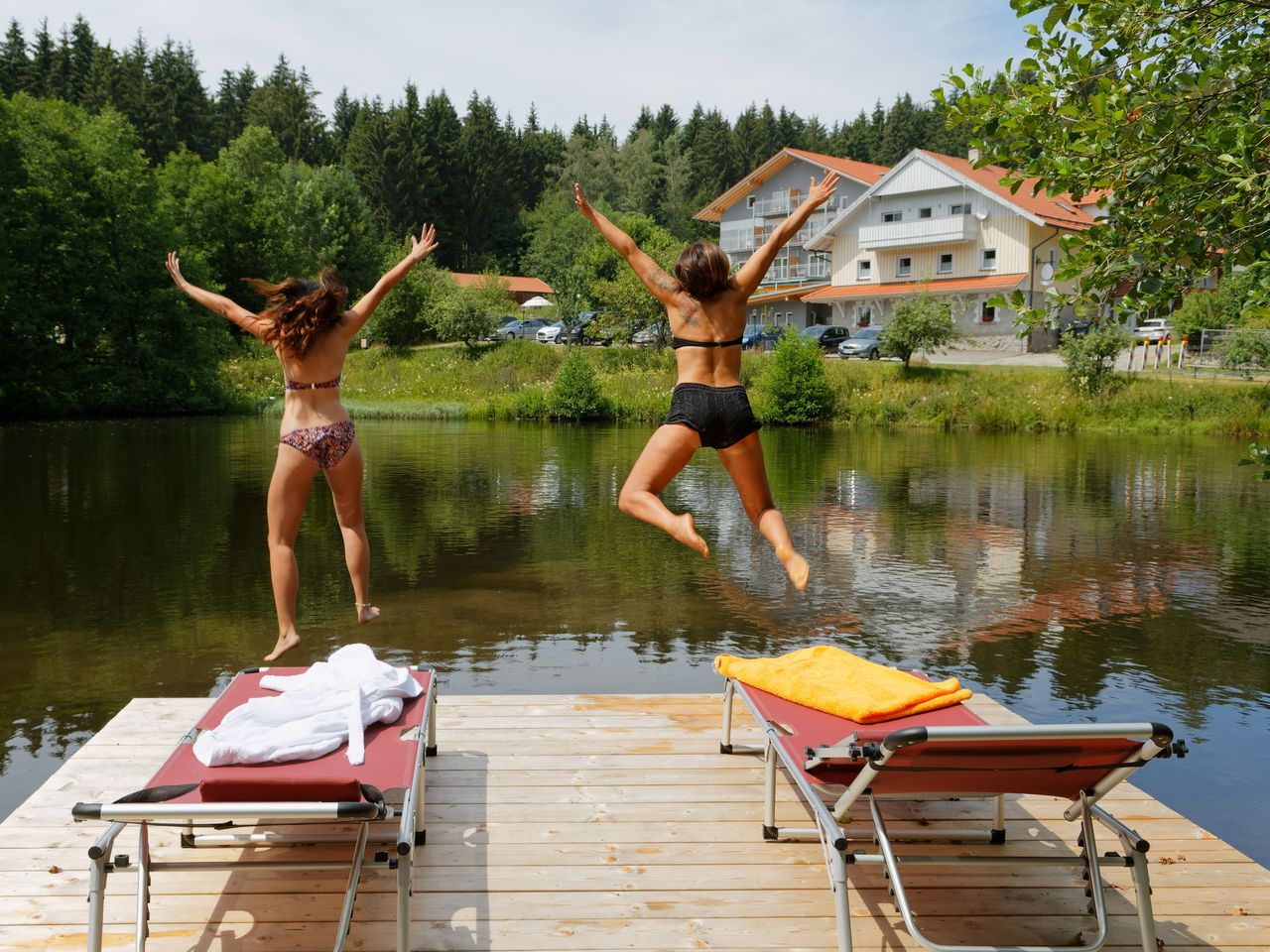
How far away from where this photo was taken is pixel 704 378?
17.2ft

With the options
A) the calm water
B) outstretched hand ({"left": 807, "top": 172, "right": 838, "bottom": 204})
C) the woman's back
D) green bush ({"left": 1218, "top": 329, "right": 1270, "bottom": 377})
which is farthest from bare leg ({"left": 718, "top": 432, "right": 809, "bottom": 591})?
green bush ({"left": 1218, "top": 329, "right": 1270, "bottom": 377})

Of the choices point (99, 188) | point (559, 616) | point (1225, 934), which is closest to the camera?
point (1225, 934)

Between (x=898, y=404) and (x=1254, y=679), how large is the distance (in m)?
29.3

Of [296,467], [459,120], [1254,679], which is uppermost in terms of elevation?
[459,120]

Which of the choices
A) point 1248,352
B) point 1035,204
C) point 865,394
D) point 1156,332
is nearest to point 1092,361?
point 1248,352

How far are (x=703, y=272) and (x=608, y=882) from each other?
2.88 metres

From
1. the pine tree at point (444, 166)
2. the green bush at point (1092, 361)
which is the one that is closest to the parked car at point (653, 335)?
the green bush at point (1092, 361)

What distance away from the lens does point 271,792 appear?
3.94 meters

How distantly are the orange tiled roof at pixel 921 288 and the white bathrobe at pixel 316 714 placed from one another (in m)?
45.3

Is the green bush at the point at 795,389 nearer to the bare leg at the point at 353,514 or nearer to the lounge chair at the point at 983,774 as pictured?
the bare leg at the point at 353,514

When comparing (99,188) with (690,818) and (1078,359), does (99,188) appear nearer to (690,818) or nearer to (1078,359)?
(1078,359)

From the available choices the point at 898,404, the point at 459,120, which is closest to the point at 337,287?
the point at 898,404

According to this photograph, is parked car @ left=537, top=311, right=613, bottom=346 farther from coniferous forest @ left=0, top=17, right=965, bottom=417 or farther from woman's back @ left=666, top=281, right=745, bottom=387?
woman's back @ left=666, top=281, right=745, bottom=387

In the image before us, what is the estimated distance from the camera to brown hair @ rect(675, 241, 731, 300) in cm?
511
